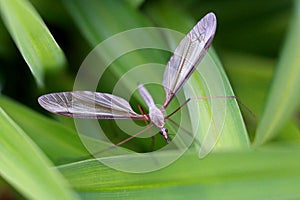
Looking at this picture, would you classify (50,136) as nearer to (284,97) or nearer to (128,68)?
(128,68)

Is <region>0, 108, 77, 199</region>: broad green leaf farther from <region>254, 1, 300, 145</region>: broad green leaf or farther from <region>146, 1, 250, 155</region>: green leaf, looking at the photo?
<region>254, 1, 300, 145</region>: broad green leaf

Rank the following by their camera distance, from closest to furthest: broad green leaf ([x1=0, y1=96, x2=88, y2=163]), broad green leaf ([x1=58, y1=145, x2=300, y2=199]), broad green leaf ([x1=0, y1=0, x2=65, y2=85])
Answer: broad green leaf ([x1=58, y1=145, x2=300, y2=199]), broad green leaf ([x1=0, y1=0, x2=65, y2=85]), broad green leaf ([x1=0, y1=96, x2=88, y2=163])

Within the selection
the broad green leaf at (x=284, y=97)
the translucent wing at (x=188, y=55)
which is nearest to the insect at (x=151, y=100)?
the translucent wing at (x=188, y=55)

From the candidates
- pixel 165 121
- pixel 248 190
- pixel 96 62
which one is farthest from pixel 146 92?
pixel 248 190

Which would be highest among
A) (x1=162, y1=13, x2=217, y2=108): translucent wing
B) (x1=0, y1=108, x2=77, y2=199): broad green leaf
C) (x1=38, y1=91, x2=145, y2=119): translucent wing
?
(x1=162, y1=13, x2=217, y2=108): translucent wing

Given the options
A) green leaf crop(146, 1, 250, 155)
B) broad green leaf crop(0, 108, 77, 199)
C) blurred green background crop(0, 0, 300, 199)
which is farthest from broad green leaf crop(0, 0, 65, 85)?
green leaf crop(146, 1, 250, 155)

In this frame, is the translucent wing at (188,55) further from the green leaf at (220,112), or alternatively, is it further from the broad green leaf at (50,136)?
the broad green leaf at (50,136)
